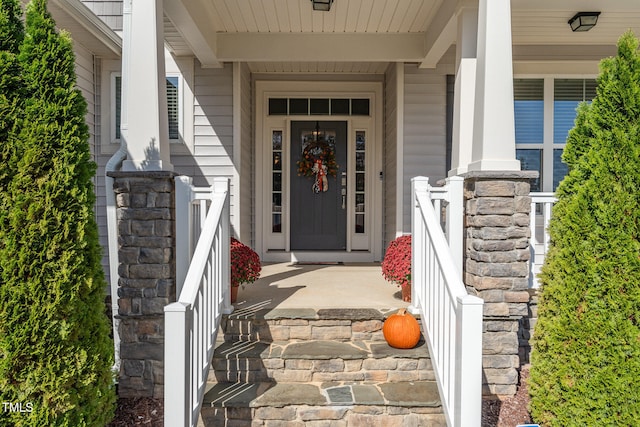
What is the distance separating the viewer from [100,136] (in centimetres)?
513

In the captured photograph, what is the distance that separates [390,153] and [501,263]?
2.88m

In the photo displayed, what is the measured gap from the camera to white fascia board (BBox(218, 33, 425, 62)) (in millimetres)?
4762

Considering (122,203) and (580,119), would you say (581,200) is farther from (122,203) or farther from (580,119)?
(122,203)

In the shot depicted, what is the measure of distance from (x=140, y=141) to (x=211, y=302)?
1.17 meters

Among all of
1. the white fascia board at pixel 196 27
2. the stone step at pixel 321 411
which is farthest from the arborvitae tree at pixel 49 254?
the white fascia board at pixel 196 27

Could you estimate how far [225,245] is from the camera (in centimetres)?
329

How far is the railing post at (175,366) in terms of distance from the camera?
2.15m

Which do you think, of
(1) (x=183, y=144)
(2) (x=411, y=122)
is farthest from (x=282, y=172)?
(2) (x=411, y=122)

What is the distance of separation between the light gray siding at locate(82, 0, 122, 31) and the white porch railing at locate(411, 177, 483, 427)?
385cm

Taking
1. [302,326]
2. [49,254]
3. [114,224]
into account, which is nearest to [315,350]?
[302,326]

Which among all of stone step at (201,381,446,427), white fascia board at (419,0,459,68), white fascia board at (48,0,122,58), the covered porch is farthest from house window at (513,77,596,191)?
white fascia board at (48,0,122,58)

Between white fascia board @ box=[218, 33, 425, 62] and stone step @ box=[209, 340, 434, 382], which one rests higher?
white fascia board @ box=[218, 33, 425, 62]

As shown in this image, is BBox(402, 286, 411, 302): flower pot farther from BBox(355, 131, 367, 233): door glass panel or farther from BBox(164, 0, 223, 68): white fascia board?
BBox(164, 0, 223, 68): white fascia board

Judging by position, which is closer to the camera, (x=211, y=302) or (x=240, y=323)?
(x=211, y=302)
